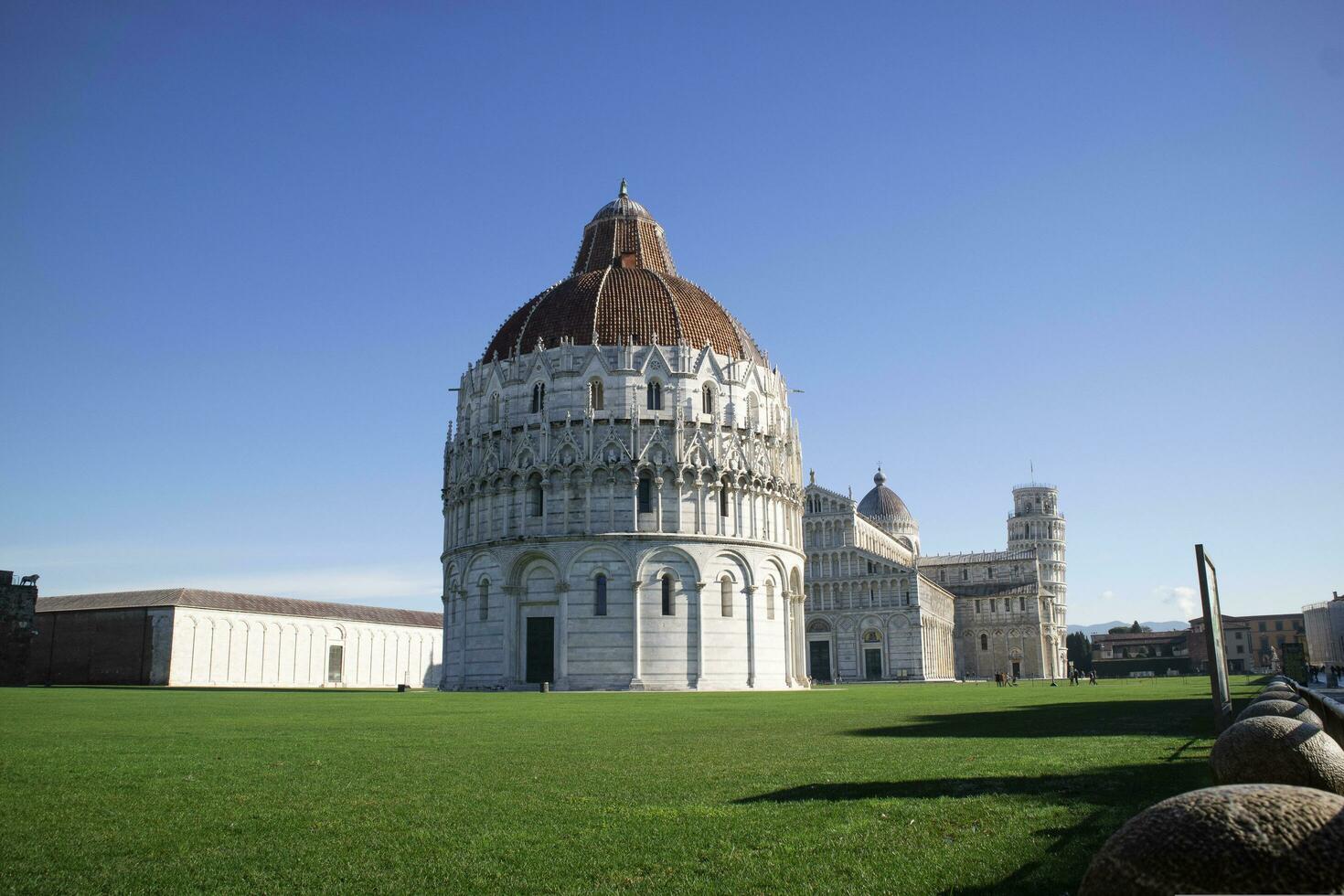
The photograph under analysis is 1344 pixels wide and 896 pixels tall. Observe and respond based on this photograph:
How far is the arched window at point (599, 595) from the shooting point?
57906 mm

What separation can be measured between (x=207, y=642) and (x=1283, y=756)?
82.9 meters

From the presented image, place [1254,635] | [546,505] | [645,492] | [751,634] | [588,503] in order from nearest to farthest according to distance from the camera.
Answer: [588,503] < [645,492] < [546,505] < [751,634] < [1254,635]

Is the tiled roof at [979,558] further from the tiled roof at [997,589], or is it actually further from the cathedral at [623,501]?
the cathedral at [623,501]

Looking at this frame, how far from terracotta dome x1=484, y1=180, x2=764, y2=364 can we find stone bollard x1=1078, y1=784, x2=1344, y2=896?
189ft

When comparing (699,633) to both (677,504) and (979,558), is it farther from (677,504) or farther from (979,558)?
(979,558)

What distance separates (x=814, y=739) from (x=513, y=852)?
37.0 ft

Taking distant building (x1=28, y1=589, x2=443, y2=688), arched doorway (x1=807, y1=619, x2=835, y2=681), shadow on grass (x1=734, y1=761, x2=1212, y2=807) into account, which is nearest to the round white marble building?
distant building (x1=28, y1=589, x2=443, y2=688)

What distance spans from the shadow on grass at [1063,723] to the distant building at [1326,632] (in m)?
49.1

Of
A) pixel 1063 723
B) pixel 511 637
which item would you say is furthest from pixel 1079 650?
pixel 1063 723

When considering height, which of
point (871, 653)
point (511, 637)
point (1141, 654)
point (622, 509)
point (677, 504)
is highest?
point (677, 504)

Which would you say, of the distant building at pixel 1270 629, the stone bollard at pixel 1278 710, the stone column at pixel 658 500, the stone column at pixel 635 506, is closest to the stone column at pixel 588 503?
the stone column at pixel 635 506

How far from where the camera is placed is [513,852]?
8719 mm

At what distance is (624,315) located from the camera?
6347cm

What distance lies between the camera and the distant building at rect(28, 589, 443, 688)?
253 ft
